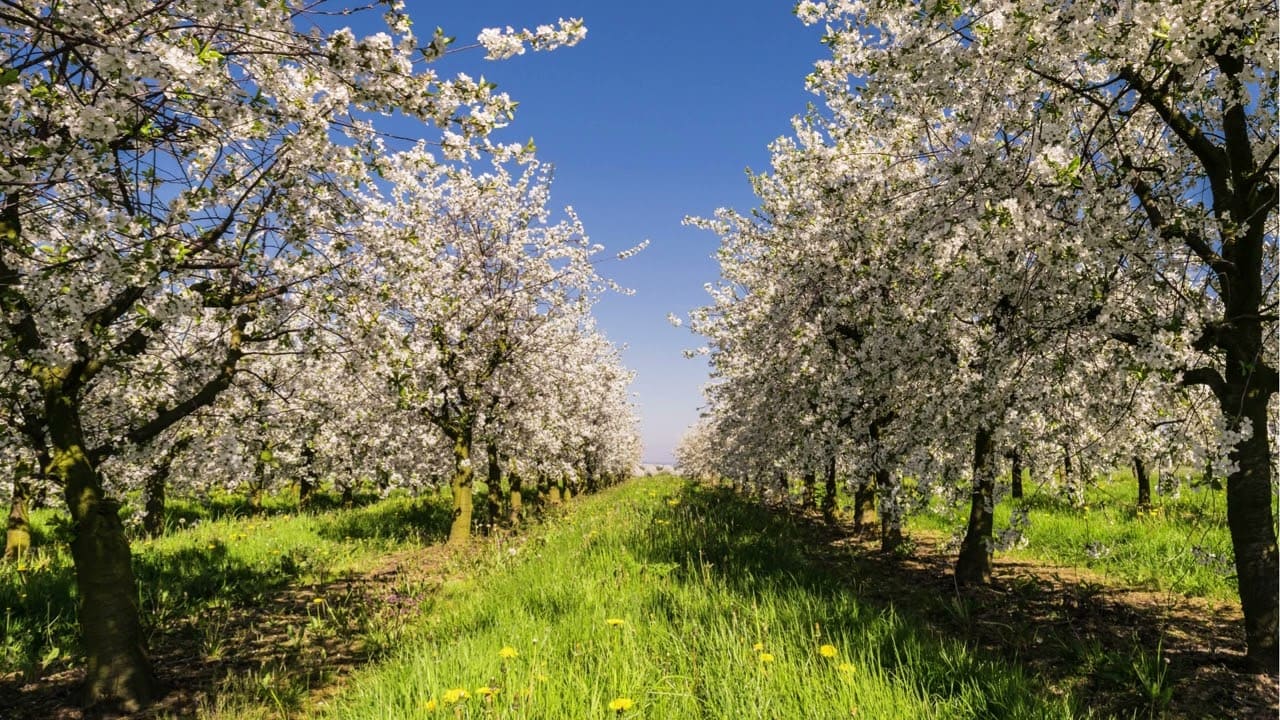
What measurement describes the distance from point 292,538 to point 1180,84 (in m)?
15.8

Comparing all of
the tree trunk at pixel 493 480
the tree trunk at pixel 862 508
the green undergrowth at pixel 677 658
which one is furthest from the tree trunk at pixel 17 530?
the tree trunk at pixel 862 508

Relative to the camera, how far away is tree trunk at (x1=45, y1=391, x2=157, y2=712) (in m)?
5.80

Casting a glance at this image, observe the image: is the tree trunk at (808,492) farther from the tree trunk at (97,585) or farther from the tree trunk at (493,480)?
the tree trunk at (97,585)

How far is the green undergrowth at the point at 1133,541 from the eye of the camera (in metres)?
8.16

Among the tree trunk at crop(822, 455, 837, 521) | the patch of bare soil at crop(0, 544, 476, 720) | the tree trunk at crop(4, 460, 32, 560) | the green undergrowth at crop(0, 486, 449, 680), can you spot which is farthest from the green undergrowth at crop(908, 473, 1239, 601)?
the tree trunk at crop(4, 460, 32, 560)

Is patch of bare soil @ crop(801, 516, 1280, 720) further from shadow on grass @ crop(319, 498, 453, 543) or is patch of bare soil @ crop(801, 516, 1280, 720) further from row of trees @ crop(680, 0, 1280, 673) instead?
shadow on grass @ crop(319, 498, 453, 543)

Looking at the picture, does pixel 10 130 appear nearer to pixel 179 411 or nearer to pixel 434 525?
pixel 179 411

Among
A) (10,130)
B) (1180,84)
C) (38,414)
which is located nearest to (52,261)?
(10,130)

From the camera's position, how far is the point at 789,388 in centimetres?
1339

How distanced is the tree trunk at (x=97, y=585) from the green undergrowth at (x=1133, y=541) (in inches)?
327

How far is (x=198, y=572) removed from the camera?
1019 cm

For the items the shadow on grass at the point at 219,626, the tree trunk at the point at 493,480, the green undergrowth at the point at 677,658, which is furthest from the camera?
the tree trunk at the point at 493,480

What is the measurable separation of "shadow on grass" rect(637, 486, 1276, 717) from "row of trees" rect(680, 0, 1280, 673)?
873 mm

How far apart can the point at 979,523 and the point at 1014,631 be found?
232 centimetres
